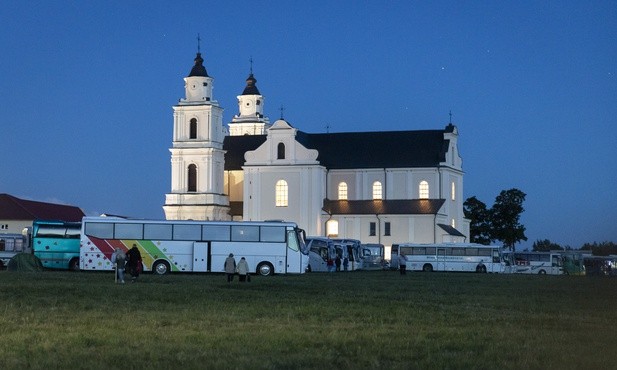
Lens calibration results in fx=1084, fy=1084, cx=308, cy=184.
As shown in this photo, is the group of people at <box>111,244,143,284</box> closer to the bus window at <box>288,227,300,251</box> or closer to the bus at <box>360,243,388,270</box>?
the bus window at <box>288,227,300,251</box>

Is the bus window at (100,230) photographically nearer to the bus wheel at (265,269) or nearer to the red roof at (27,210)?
the bus wheel at (265,269)

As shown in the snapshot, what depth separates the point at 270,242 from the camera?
174ft

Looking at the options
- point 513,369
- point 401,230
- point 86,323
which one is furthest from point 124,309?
point 401,230

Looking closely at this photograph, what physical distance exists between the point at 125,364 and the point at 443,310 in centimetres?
1196

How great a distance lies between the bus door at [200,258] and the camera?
5219cm

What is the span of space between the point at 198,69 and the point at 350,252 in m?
31.1

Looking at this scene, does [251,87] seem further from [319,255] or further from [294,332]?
[294,332]

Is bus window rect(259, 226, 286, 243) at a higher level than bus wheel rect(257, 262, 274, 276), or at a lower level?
higher

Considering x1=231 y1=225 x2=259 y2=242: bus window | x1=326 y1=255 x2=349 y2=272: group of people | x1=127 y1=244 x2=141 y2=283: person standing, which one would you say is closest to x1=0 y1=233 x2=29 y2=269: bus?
x1=231 y1=225 x2=259 y2=242: bus window

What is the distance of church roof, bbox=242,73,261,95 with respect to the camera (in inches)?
5123

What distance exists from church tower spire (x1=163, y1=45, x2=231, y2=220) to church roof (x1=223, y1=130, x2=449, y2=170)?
5820mm

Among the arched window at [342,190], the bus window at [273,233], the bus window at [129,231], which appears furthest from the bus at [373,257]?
Answer: the bus window at [129,231]

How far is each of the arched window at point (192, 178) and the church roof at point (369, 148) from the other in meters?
5.78

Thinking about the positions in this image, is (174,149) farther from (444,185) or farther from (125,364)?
(125,364)
